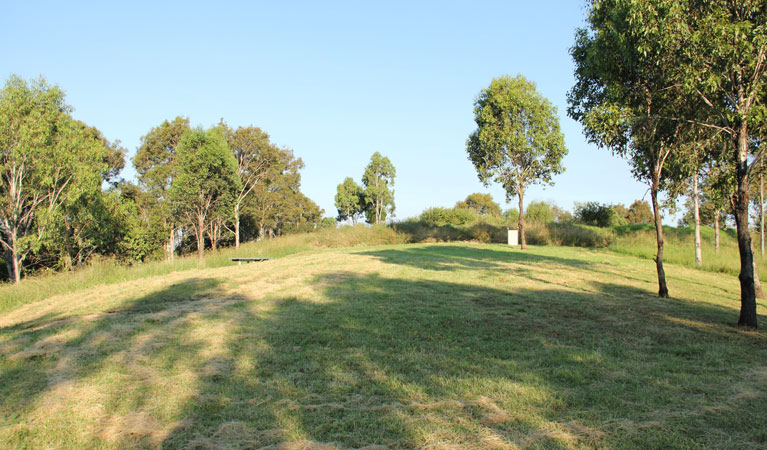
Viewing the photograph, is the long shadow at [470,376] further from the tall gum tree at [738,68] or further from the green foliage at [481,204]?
the green foliage at [481,204]

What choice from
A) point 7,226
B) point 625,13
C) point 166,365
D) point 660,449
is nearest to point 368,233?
point 7,226

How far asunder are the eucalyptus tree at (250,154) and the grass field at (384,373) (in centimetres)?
3060

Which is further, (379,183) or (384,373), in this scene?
(379,183)

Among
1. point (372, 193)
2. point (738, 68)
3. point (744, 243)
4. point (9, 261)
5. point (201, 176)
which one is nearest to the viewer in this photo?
point (738, 68)

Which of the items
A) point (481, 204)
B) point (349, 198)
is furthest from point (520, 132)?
point (481, 204)

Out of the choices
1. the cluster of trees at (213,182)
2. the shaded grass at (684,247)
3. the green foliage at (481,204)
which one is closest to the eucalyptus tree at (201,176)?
the cluster of trees at (213,182)

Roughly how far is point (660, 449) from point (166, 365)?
4585 mm

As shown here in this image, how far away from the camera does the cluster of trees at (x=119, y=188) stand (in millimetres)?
20047

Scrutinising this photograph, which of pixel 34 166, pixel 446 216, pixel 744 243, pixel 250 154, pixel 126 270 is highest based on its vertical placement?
pixel 250 154

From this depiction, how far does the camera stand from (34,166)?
2028cm

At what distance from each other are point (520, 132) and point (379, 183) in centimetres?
3285

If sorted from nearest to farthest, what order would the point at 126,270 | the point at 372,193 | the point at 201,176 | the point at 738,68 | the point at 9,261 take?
the point at 738,68, the point at 126,270, the point at 9,261, the point at 201,176, the point at 372,193

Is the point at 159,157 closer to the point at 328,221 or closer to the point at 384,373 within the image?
the point at 328,221

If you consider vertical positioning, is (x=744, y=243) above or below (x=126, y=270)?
above
